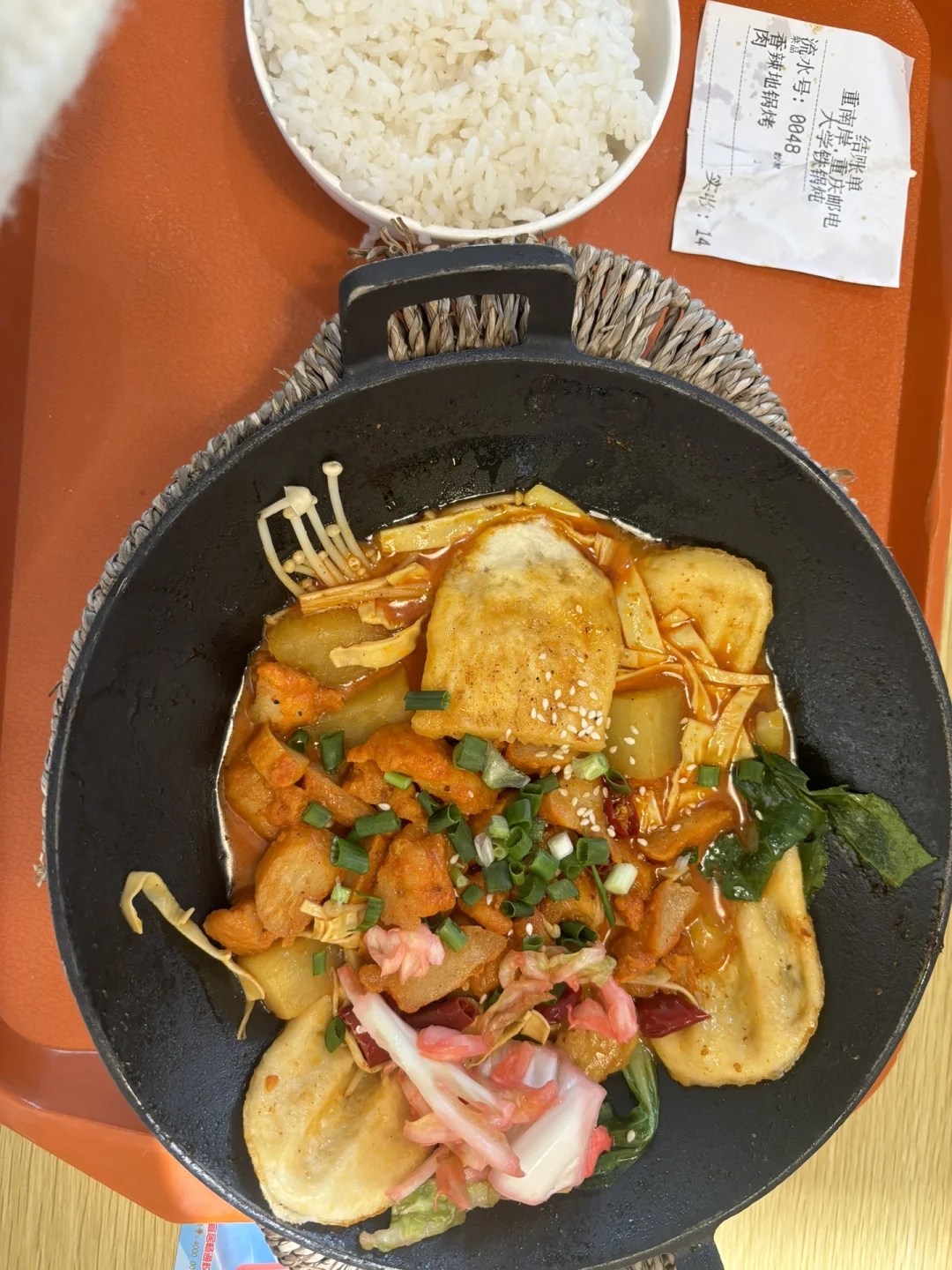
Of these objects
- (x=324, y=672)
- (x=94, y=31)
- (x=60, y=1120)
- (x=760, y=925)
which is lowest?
(x=60, y=1120)

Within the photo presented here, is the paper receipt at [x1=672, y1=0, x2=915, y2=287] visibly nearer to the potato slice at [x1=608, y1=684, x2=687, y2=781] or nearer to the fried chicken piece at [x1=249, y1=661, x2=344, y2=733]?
the potato slice at [x1=608, y1=684, x2=687, y2=781]

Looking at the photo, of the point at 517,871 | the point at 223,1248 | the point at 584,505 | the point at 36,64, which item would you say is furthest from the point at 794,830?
the point at 36,64

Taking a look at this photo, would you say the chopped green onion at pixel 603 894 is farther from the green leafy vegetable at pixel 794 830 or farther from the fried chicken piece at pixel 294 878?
the fried chicken piece at pixel 294 878

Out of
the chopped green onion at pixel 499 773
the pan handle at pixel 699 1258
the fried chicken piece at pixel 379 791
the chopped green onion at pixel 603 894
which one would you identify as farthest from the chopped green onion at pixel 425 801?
the pan handle at pixel 699 1258

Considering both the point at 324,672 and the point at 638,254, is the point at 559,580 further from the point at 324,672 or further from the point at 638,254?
the point at 638,254

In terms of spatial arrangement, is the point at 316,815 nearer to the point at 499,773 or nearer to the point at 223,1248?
the point at 499,773

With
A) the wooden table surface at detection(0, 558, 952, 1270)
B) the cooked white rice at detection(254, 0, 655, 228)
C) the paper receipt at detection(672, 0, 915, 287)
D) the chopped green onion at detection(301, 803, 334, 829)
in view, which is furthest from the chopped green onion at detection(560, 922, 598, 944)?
the paper receipt at detection(672, 0, 915, 287)

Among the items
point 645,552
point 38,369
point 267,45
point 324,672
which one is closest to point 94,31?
point 267,45
